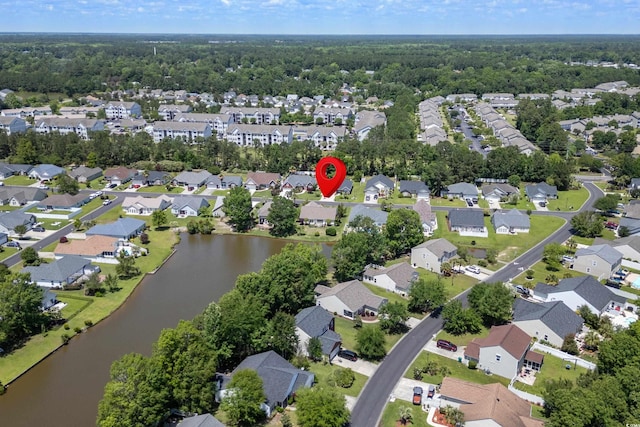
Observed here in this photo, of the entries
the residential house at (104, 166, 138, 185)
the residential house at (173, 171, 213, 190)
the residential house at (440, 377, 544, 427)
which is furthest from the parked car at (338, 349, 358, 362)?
the residential house at (104, 166, 138, 185)

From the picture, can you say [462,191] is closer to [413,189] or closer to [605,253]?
[413,189]

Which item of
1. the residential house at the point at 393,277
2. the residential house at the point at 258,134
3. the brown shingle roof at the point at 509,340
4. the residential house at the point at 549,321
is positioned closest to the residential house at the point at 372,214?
the residential house at the point at 393,277

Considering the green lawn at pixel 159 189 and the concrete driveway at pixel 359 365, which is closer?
the concrete driveway at pixel 359 365

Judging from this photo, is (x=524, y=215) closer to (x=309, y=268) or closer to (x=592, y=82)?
(x=309, y=268)

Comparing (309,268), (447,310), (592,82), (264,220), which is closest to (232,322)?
(309,268)

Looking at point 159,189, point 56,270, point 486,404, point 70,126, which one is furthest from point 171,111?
point 486,404

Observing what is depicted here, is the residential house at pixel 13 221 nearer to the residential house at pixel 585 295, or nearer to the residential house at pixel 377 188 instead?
the residential house at pixel 377 188
